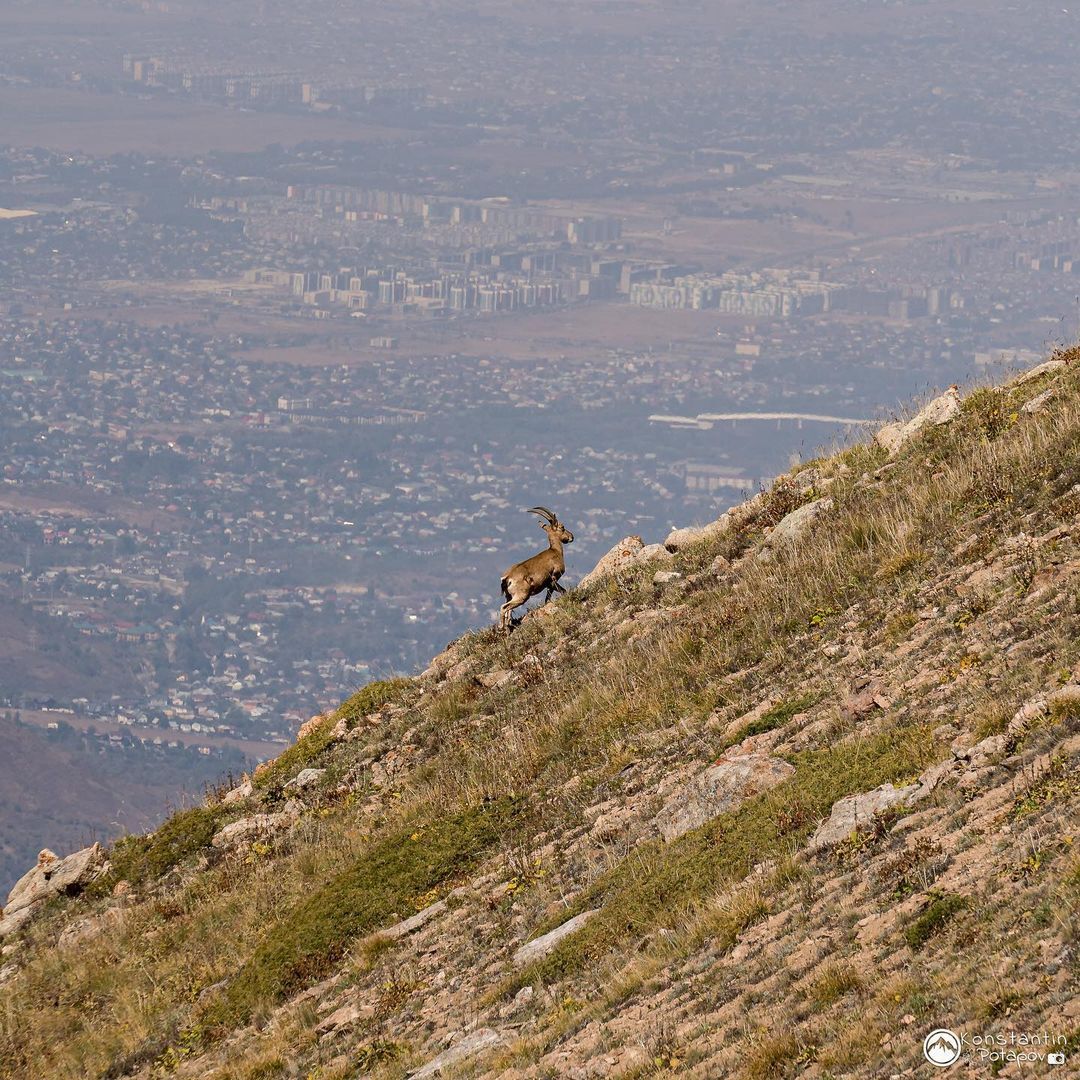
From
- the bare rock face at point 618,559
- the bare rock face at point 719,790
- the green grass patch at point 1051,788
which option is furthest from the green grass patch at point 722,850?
the bare rock face at point 618,559

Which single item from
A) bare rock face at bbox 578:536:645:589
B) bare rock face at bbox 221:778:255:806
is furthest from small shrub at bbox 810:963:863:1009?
bare rock face at bbox 578:536:645:589

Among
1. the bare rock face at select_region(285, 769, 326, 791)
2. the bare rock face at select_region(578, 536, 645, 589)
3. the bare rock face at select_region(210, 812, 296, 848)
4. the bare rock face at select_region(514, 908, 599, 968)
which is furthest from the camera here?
the bare rock face at select_region(578, 536, 645, 589)

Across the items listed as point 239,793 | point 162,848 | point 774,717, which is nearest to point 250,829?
point 162,848

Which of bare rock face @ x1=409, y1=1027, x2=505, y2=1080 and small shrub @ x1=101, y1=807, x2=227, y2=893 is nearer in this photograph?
bare rock face @ x1=409, y1=1027, x2=505, y2=1080

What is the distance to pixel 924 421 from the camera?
64.0 feet

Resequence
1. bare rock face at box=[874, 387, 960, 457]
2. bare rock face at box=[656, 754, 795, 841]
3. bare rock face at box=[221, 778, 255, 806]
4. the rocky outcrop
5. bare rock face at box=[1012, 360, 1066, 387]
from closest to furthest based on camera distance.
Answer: bare rock face at box=[656, 754, 795, 841] < bare rock face at box=[221, 778, 255, 806] < bare rock face at box=[874, 387, 960, 457] < bare rock face at box=[1012, 360, 1066, 387] < the rocky outcrop

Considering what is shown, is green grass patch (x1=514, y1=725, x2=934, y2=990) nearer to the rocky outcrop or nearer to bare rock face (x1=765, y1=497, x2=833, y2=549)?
bare rock face (x1=765, y1=497, x2=833, y2=549)

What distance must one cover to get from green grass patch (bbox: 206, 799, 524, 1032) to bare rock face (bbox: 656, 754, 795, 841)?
206cm

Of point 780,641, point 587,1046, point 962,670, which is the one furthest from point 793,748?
point 587,1046

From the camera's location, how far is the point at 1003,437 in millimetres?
16859

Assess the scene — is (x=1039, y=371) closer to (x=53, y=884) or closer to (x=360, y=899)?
(x=360, y=899)

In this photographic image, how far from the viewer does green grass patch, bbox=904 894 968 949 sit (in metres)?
8.58

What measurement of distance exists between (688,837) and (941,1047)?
4141 millimetres

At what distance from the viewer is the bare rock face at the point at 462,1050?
33.4ft
